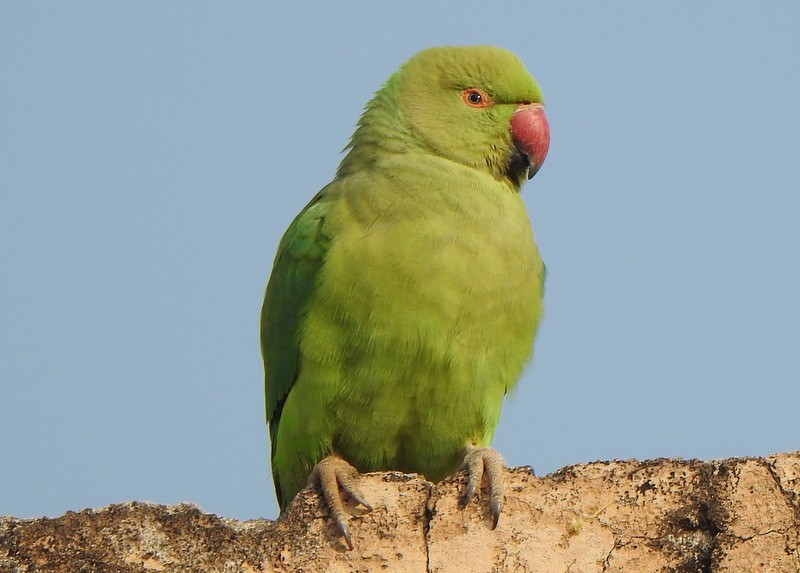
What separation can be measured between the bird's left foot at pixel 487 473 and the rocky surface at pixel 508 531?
0.04 metres

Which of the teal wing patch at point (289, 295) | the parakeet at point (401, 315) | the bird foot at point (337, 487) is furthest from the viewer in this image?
the teal wing patch at point (289, 295)

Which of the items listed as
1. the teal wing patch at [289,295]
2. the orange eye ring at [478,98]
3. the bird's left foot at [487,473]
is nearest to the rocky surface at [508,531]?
the bird's left foot at [487,473]

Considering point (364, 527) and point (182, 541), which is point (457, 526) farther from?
point (182, 541)

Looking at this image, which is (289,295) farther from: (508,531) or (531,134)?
(508,531)

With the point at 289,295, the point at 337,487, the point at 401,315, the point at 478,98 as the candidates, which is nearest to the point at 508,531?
the point at 337,487

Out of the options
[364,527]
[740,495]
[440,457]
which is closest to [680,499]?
[740,495]

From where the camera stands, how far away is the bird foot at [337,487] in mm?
3840

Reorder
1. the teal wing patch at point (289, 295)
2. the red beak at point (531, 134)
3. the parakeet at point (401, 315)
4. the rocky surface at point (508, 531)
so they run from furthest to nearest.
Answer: the red beak at point (531, 134), the teal wing patch at point (289, 295), the parakeet at point (401, 315), the rocky surface at point (508, 531)

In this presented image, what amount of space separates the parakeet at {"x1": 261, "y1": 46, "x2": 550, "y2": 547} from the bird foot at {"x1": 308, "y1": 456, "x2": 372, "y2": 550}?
0.11 meters

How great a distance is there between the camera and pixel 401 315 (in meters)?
5.17

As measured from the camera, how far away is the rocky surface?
11.5ft

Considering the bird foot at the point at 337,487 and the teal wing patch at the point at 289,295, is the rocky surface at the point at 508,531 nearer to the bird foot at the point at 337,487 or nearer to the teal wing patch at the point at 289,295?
the bird foot at the point at 337,487

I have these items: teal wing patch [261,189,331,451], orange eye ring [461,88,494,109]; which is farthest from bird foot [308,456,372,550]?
orange eye ring [461,88,494,109]

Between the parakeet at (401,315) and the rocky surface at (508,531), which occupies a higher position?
the parakeet at (401,315)
